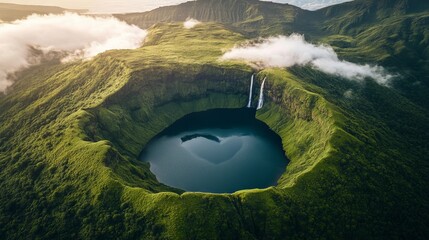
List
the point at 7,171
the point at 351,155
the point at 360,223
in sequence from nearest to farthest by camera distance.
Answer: the point at 360,223 < the point at 351,155 < the point at 7,171

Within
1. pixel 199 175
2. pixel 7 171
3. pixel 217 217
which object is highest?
pixel 217 217

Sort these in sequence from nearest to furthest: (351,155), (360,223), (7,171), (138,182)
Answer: (360,223)
(138,182)
(351,155)
(7,171)

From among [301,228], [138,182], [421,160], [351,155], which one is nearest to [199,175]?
[138,182]

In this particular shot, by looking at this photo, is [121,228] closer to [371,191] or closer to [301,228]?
[301,228]

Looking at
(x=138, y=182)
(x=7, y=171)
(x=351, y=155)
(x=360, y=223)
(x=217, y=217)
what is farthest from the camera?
(x=7, y=171)

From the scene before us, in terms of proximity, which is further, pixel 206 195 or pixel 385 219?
pixel 385 219

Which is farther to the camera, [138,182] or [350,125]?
[350,125]

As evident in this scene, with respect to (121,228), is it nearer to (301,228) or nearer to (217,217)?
(217,217)

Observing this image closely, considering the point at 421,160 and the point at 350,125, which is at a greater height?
the point at 350,125

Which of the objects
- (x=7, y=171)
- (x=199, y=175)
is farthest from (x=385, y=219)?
(x=7, y=171)
